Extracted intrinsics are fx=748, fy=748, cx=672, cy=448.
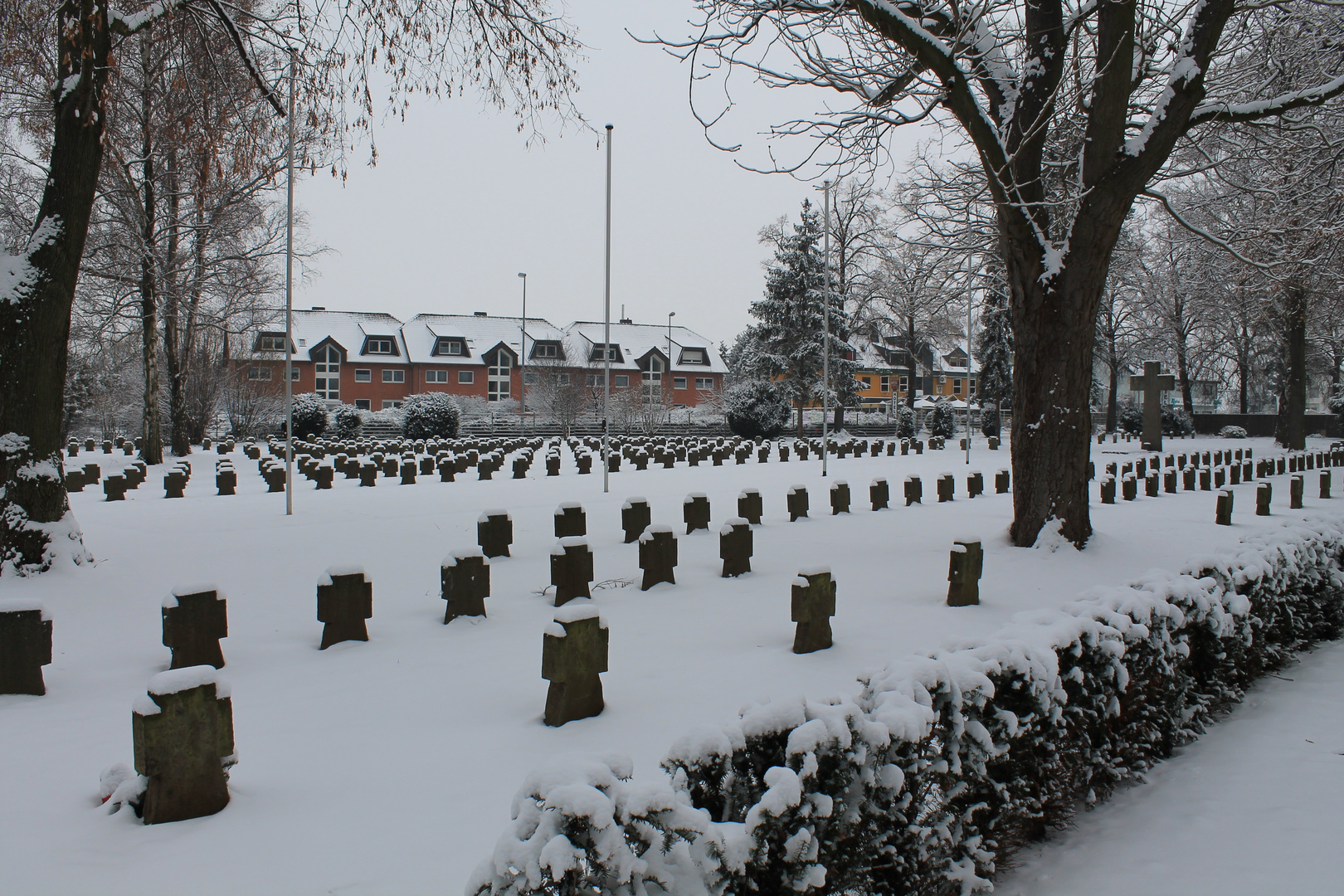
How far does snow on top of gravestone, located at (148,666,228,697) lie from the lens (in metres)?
2.72

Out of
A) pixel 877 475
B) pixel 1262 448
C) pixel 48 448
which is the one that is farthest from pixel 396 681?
pixel 1262 448

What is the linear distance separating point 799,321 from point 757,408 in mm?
4736

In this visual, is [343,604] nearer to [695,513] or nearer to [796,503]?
[695,513]

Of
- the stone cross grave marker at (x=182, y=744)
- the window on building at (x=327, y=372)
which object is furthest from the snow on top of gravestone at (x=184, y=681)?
the window on building at (x=327, y=372)

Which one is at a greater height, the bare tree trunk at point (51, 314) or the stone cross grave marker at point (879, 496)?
the bare tree trunk at point (51, 314)

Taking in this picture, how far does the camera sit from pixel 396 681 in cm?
445

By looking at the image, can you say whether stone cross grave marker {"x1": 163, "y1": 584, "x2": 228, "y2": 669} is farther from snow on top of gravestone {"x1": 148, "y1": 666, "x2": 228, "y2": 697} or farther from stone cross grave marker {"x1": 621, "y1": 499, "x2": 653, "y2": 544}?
stone cross grave marker {"x1": 621, "y1": 499, "x2": 653, "y2": 544}

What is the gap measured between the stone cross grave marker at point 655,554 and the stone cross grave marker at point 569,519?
1548 mm

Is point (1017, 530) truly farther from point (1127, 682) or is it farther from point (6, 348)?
point (6, 348)

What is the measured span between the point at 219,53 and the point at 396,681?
331 inches

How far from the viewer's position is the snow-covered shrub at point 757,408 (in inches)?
1319

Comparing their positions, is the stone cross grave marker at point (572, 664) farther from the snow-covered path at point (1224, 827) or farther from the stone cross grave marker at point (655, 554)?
the stone cross grave marker at point (655, 554)

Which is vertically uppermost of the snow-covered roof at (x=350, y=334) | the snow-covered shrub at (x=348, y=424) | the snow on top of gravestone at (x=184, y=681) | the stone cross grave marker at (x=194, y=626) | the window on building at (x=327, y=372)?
the snow-covered roof at (x=350, y=334)

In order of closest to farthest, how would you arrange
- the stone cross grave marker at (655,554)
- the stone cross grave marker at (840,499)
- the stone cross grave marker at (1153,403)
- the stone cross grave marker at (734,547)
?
the stone cross grave marker at (655,554)
the stone cross grave marker at (734,547)
the stone cross grave marker at (840,499)
the stone cross grave marker at (1153,403)
